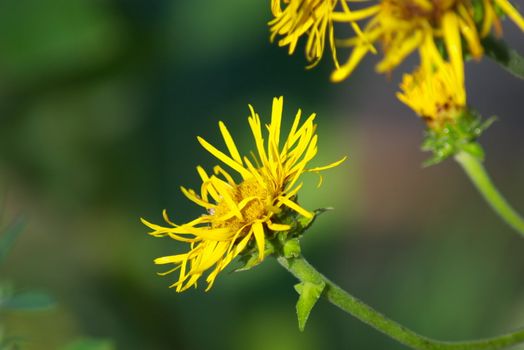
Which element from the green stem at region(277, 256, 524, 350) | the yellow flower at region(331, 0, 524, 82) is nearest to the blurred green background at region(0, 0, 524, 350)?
the green stem at region(277, 256, 524, 350)

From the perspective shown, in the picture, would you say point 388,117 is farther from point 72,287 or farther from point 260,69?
point 72,287

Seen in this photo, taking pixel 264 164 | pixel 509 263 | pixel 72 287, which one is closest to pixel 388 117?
pixel 509 263

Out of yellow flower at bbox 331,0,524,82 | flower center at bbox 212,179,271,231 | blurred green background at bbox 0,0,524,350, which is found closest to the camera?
yellow flower at bbox 331,0,524,82

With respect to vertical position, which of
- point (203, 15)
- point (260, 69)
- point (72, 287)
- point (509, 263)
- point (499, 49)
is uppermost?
point (203, 15)

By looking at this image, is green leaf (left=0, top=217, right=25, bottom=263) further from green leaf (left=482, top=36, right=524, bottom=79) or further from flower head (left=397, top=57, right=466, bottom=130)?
green leaf (left=482, top=36, right=524, bottom=79)

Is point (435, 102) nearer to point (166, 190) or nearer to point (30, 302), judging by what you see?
point (30, 302)

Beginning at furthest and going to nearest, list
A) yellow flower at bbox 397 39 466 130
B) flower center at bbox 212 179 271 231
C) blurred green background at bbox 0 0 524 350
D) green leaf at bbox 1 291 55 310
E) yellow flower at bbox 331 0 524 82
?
1. blurred green background at bbox 0 0 524 350
2. yellow flower at bbox 397 39 466 130
3. green leaf at bbox 1 291 55 310
4. flower center at bbox 212 179 271 231
5. yellow flower at bbox 331 0 524 82

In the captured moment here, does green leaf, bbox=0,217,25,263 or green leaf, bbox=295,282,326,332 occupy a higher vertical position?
green leaf, bbox=0,217,25,263

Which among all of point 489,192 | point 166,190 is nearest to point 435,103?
point 489,192
